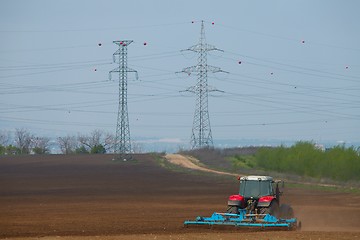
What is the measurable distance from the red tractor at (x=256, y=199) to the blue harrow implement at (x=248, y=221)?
0.54 metres

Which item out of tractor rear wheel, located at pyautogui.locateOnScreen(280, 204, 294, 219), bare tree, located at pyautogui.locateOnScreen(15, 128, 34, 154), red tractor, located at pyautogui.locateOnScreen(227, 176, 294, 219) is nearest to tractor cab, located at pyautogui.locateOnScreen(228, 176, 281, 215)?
red tractor, located at pyautogui.locateOnScreen(227, 176, 294, 219)

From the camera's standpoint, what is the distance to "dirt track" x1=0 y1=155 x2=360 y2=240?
2914cm

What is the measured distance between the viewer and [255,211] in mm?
31219

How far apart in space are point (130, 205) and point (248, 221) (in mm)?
14193

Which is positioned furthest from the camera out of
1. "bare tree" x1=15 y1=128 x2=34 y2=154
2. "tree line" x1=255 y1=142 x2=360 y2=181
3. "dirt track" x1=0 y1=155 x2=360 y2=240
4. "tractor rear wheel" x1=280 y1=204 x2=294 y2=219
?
"bare tree" x1=15 y1=128 x2=34 y2=154

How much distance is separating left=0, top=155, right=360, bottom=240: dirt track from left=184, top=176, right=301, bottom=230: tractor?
1.57 feet

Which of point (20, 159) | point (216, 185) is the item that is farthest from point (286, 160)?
point (20, 159)

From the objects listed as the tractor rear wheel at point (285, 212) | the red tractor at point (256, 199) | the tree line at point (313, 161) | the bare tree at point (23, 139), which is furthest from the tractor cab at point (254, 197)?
the bare tree at point (23, 139)

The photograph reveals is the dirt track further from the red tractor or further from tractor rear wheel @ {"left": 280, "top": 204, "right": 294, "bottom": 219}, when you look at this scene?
the red tractor

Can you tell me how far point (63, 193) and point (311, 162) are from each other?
36943 millimetres

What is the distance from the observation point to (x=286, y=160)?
85.6 metres

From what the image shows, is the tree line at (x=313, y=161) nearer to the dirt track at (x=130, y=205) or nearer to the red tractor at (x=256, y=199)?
the dirt track at (x=130, y=205)

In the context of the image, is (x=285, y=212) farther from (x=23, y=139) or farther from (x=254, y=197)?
(x=23, y=139)

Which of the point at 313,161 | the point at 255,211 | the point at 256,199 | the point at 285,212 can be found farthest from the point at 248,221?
→ the point at 313,161
